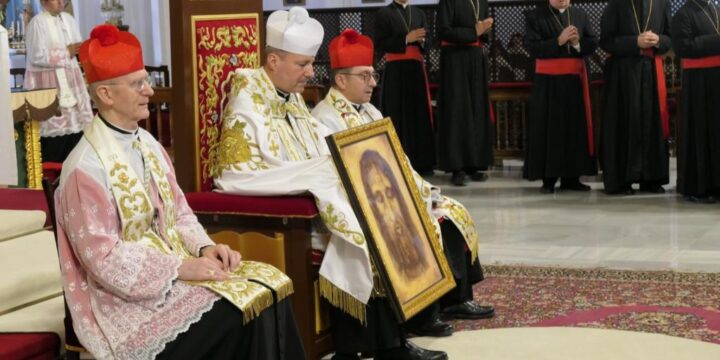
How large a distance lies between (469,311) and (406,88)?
5525 millimetres

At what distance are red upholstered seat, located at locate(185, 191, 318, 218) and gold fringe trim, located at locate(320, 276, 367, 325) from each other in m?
0.29

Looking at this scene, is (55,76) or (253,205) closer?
(253,205)

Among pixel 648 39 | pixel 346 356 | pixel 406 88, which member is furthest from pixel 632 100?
pixel 346 356

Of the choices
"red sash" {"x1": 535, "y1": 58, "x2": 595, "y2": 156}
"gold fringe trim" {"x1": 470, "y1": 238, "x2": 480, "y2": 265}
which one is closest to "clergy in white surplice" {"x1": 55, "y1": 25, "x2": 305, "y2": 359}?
"gold fringe trim" {"x1": 470, "y1": 238, "x2": 480, "y2": 265}

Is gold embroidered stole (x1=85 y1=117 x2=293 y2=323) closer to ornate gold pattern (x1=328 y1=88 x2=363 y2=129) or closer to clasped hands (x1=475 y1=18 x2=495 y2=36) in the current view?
ornate gold pattern (x1=328 y1=88 x2=363 y2=129)

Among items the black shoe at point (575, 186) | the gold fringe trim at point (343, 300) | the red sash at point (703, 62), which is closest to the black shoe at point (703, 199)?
the red sash at point (703, 62)

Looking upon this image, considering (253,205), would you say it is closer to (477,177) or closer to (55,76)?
(477,177)

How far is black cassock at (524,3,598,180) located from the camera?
10.0 meters

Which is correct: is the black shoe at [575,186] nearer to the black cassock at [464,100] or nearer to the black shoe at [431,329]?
the black cassock at [464,100]

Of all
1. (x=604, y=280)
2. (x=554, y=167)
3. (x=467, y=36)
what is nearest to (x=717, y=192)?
(x=554, y=167)

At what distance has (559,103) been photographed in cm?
1009

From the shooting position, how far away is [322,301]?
488 cm

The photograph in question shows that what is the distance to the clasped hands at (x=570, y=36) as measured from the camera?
9602 mm

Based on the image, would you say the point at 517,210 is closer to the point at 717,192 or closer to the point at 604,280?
the point at 717,192
